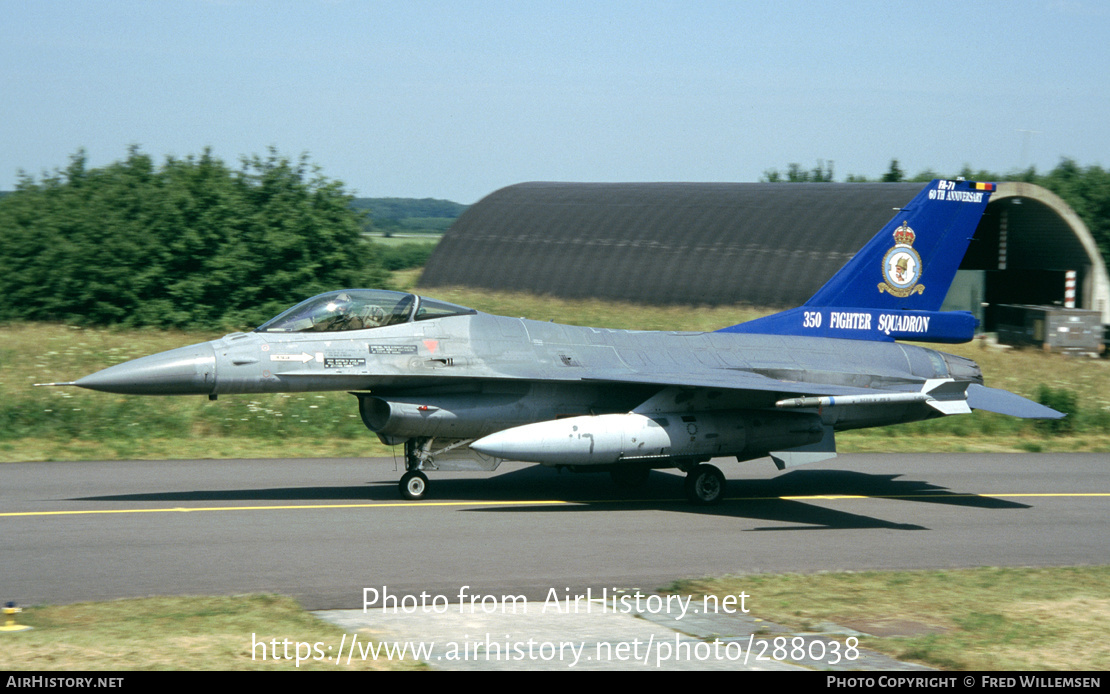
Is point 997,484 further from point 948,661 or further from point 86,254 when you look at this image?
point 86,254

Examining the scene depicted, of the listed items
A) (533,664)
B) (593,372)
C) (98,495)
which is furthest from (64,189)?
(533,664)

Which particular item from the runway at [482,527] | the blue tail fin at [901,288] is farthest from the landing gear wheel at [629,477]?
the blue tail fin at [901,288]

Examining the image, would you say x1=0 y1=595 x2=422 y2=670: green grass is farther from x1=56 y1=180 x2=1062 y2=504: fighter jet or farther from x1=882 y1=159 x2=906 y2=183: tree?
x1=882 y1=159 x2=906 y2=183: tree

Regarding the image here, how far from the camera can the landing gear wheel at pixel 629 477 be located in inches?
586

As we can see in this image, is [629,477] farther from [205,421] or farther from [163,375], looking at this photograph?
[205,421]

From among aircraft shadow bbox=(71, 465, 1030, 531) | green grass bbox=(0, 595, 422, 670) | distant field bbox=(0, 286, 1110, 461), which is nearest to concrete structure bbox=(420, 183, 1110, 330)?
distant field bbox=(0, 286, 1110, 461)

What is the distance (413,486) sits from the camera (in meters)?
13.4

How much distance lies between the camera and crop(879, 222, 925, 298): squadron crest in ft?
51.3

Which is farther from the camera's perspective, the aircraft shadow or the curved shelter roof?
the curved shelter roof

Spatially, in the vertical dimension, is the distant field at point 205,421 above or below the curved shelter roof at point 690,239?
below

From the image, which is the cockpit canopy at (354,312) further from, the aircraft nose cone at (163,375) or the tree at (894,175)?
the tree at (894,175)

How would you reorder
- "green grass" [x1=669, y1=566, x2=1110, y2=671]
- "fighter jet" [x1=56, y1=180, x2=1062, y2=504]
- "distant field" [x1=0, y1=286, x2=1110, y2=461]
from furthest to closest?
1. "distant field" [x1=0, y1=286, x2=1110, y2=461]
2. "fighter jet" [x1=56, y1=180, x2=1062, y2=504]
3. "green grass" [x1=669, y1=566, x2=1110, y2=671]

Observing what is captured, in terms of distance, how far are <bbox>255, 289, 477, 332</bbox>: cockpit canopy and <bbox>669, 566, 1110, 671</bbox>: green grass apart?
5605 millimetres

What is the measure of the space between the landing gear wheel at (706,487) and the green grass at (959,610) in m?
3.67
